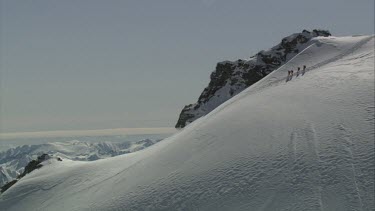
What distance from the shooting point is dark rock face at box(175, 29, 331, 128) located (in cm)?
8481

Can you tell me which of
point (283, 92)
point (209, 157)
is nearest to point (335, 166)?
point (209, 157)

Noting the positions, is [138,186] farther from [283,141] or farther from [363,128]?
[363,128]

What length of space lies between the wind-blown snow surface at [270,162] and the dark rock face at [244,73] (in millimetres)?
38735

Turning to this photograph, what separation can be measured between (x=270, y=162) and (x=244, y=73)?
60.8 meters

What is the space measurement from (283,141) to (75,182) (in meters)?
25.2

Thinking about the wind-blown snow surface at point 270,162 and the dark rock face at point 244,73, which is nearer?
the wind-blown snow surface at point 270,162

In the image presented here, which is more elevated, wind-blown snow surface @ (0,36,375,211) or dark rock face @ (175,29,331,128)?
dark rock face @ (175,29,331,128)

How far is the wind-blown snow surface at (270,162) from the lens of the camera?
24219 millimetres

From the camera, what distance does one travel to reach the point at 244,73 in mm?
87438

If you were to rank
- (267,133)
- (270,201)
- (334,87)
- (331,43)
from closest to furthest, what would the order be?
(270,201)
(267,133)
(334,87)
(331,43)

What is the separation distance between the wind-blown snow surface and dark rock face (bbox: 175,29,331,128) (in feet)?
127

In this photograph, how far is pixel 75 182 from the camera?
1820 inches

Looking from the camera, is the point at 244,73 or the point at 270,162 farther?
the point at 244,73

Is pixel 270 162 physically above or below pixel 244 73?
below
